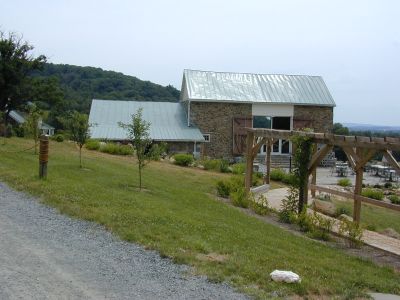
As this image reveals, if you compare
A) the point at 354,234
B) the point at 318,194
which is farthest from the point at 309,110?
the point at 354,234

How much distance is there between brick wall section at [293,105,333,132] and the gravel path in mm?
31327

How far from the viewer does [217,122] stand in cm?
3659

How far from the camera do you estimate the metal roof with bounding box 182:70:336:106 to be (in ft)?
121

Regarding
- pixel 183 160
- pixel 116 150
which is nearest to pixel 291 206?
pixel 183 160

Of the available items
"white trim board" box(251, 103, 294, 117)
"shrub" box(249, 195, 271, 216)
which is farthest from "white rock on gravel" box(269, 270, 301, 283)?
"white trim board" box(251, 103, 294, 117)

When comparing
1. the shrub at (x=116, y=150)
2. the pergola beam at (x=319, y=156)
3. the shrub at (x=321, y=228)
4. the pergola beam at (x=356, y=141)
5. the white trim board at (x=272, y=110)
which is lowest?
the shrub at (x=321, y=228)

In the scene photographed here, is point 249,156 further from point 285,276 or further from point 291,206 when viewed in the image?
point 285,276

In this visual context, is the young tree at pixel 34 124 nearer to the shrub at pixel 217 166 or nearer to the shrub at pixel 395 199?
the shrub at pixel 217 166

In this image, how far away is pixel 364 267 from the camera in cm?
805

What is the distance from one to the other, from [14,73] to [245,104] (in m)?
15.9

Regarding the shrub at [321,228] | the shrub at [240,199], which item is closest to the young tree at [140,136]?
the shrub at [240,199]

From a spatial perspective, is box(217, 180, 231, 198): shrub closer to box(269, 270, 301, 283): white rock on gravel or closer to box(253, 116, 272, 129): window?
box(269, 270, 301, 283): white rock on gravel

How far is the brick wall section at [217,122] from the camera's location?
3641cm

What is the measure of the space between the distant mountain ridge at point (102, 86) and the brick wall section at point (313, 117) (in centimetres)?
2910
